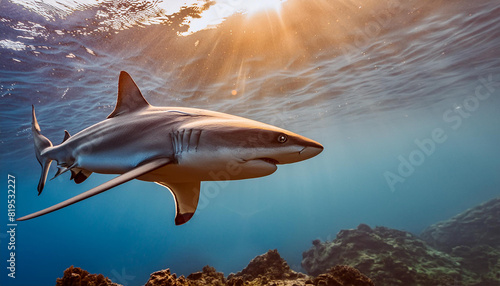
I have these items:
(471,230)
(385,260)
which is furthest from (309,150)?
(471,230)

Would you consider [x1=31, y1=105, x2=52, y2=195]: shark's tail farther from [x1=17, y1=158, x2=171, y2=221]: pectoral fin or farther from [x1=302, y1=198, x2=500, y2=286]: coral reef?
[x1=302, y1=198, x2=500, y2=286]: coral reef

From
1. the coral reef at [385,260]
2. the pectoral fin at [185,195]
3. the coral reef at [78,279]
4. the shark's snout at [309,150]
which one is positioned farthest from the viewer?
the coral reef at [385,260]

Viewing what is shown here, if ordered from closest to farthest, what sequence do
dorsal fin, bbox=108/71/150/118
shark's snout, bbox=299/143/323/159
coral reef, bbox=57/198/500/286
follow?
shark's snout, bbox=299/143/323/159 < dorsal fin, bbox=108/71/150/118 < coral reef, bbox=57/198/500/286

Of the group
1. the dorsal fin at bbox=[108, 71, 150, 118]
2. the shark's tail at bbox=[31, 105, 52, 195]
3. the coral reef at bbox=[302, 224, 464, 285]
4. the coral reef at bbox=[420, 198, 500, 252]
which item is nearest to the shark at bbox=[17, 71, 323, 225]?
the dorsal fin at bbox=[108, 71, 150, 118]

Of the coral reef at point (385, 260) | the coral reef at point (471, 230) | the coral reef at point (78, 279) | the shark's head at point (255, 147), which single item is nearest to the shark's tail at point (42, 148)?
the coral reef at point (78, 279)

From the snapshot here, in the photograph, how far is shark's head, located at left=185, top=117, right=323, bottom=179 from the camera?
6.33ft

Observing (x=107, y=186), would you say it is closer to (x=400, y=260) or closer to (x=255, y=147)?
(x=255, y=147)

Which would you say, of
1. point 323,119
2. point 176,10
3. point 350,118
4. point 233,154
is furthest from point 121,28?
point 350,118

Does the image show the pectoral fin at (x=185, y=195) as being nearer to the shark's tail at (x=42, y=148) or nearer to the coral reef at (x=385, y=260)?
the shark's tail at (x=42, y=148)

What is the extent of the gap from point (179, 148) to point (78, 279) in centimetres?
223

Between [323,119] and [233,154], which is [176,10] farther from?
[323,119]

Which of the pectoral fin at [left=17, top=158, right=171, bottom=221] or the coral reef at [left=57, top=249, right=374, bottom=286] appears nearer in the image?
the pectoral fin at [left=17, top=158, right=171, bottom=221]

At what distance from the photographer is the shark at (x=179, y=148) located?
1943mm

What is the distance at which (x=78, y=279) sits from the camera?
280cm
